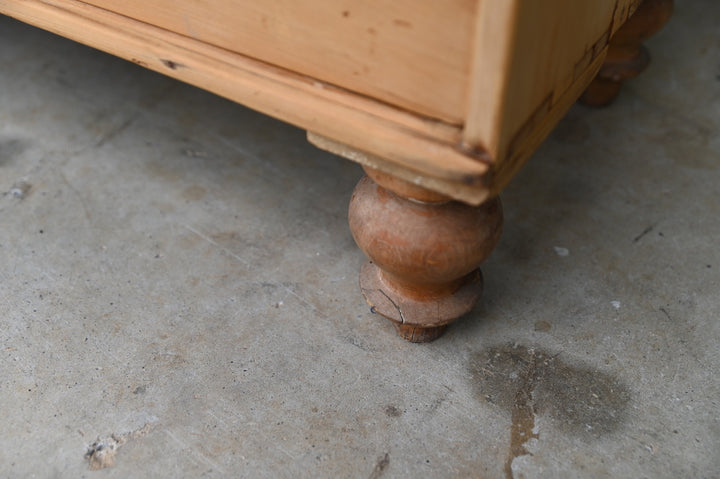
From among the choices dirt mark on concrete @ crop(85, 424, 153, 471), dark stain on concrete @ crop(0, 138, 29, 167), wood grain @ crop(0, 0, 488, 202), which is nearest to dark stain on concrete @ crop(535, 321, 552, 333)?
wood grain @ crop(0, 0, 488, 202)

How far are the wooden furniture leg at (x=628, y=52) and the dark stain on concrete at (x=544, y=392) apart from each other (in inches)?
34.2

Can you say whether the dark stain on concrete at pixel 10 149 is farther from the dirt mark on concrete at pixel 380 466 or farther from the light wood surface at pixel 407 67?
the dirt mark on concrete at pixel 380 466

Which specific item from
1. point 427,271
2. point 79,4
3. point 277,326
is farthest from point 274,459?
point 79,4

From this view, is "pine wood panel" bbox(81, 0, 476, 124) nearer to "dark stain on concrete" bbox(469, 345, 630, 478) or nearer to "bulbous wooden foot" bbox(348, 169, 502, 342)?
"bulbous wooden foot" bbox(348, 169, 502, 342)


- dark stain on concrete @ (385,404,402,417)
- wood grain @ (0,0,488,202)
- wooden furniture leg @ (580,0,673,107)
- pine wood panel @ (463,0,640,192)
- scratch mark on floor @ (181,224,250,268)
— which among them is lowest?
dark stain on concrete @ (385,404,402,417)

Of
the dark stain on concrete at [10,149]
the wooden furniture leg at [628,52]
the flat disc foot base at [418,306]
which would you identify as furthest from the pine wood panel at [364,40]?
the wooden furniture leg at [628,52]

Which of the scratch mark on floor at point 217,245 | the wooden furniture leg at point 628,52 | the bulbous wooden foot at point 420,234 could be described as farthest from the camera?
the wooden furniture leg at point 628,52

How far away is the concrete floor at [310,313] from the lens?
1053 mm

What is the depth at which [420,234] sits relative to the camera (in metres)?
1.01

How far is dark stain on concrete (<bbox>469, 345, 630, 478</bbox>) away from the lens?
1.08 metres

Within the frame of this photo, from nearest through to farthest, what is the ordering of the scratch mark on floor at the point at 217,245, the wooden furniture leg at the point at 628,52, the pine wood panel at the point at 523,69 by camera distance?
1. the pine wood panel at the point at 523,69
2. the scratch mark on floor at the point at 217,245
3. the wooden furniture leg at the point at 628,52

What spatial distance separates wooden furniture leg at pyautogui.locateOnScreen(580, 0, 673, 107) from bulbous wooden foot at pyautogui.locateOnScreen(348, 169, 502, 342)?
0.83 metres

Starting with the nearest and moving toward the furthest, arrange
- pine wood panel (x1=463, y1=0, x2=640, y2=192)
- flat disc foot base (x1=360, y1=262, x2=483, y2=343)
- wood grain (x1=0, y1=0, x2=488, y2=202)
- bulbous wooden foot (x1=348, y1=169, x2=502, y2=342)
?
1. pine wood panel (x1=463, y1=0, x2=640, y2=192)
2. wood grain (x1=0, y1=0, x2=488, y2=202)
3. bulbous wooden foot (x1=348, y1=169, x2=502, y2=342)
4. flat disc foot base (x1=360, y1=262, x2=483, y2=343)

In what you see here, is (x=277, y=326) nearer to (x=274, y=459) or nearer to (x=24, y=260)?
(x=274, y=459)
